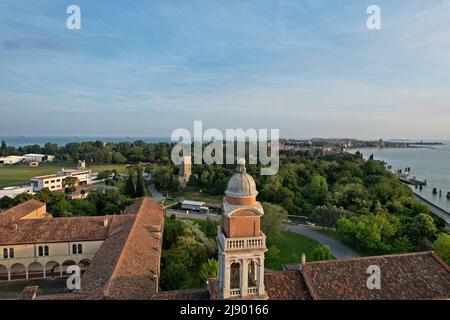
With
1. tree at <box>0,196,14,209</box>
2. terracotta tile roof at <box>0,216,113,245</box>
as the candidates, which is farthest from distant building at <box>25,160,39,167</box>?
terracotta tile roof at <box>0,216,113,245</box>

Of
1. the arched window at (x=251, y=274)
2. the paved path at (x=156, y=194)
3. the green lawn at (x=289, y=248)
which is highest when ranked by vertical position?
the arched window at (x=251, y=274)

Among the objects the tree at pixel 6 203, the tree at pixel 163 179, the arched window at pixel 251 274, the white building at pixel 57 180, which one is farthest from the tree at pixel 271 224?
the white building at pixel 57 180

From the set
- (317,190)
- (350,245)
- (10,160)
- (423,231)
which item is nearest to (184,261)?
(350,245)

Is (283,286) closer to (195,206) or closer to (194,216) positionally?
(194,216)

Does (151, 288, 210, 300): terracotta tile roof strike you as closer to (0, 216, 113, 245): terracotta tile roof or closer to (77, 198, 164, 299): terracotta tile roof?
(77, 198, 164, 299): terracotta tile roof

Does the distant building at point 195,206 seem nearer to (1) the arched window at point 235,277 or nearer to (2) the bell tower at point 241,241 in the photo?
(1) the arched window at point 235,277

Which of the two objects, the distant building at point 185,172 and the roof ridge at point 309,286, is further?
the distant building at point 185,172
